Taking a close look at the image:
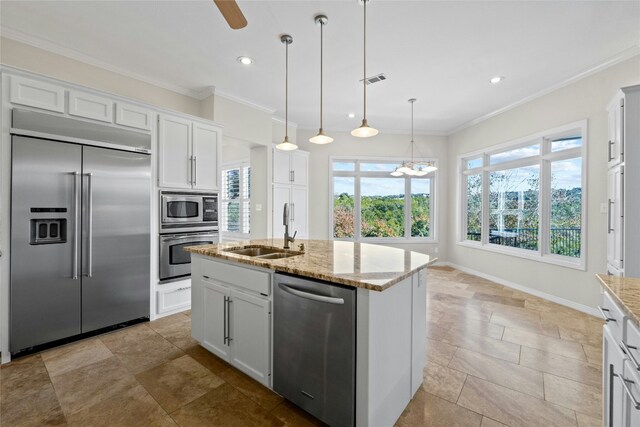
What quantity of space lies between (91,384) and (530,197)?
5889mm

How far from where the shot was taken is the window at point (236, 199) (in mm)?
5910

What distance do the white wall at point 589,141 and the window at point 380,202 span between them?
1536 mm

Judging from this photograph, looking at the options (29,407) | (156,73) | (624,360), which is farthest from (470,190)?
(29,407)

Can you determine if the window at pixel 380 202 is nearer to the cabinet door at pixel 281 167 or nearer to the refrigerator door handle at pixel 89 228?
the cabinet door at pixel 281 167

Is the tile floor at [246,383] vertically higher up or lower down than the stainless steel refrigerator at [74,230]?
lower down

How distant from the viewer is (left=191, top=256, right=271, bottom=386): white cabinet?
1.92 m

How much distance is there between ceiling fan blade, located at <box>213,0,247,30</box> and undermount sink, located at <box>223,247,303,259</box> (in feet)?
5.39

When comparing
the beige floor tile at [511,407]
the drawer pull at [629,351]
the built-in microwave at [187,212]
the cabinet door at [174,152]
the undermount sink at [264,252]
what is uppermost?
the cabinet door at [174,152]

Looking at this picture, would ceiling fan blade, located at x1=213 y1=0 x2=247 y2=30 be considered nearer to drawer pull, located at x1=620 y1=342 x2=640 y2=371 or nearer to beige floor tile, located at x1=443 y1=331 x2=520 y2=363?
drawer pull, located at x1=620 y1=342 x2=640 y2=371

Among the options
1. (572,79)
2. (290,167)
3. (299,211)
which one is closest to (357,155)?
(290,167)

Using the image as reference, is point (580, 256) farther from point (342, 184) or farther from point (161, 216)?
point (161, 216)

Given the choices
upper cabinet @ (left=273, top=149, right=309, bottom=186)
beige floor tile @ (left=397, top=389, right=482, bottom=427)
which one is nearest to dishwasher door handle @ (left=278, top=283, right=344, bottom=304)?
beige floor tile @ (left=397, top=389, right=482, bottom=427)

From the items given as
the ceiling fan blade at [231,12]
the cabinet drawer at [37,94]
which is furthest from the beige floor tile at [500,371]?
the cabinet drawer at [37,94]

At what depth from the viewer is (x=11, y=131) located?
2.31 m
